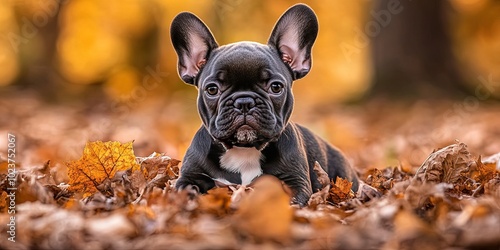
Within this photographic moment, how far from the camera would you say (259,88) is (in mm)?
4566

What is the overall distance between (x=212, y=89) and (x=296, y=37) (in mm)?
833

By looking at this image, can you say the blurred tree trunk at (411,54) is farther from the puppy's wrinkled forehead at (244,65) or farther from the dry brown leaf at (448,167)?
→ the puppy's wrinkled forehead at (244,65)

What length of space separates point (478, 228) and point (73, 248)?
1668 millimetres

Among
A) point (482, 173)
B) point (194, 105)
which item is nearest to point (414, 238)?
point (482, 173)

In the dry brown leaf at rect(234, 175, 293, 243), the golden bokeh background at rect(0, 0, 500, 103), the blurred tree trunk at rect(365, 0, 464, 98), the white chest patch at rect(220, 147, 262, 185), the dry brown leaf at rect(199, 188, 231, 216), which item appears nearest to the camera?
the dry brown leaf at rect(234, 175, 293, 243)

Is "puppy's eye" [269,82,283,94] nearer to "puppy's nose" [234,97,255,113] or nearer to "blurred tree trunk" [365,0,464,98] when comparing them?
"puppy's nose" [234,97,255,113]

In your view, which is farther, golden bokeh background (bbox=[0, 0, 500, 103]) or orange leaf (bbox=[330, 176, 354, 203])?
golden bokeh background (bbox=[0, 0, 500, 103])

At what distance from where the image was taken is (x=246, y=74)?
14.9ft

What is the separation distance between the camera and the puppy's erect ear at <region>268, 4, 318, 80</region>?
5.06 metres

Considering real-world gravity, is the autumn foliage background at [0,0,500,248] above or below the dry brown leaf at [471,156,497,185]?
above

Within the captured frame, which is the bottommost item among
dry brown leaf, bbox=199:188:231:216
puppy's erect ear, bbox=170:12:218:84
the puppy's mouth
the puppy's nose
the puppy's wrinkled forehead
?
dry brown leaf, bbox=199:188:231:216

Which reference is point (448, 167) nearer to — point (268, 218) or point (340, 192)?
point (340, 192)

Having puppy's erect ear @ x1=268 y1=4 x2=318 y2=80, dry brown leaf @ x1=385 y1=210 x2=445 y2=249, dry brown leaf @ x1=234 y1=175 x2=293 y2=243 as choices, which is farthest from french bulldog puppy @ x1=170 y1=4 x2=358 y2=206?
dry brown leaf @ x1=385 y1=210 x2=445 y2=249

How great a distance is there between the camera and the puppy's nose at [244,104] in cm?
442
